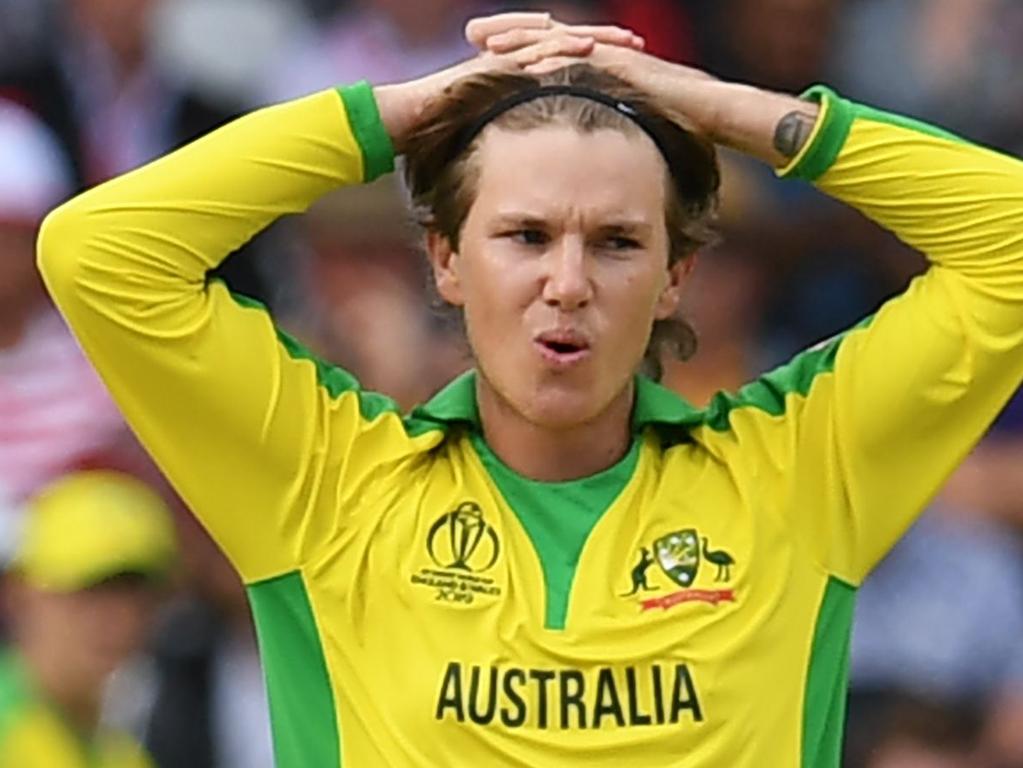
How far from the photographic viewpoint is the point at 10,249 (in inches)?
256

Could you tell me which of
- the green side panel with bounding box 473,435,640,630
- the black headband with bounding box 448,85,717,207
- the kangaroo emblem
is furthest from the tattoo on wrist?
the kangaroo emblem

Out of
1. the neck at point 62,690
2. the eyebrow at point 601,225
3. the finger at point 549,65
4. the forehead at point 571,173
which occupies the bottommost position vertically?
the neck at point 62,690

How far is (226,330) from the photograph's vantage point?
3488 millimetres

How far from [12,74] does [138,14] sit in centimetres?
34

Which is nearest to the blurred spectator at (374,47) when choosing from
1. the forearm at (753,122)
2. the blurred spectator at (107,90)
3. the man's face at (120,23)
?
the blurred spectator at (107,90)

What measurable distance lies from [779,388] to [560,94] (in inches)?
19.2

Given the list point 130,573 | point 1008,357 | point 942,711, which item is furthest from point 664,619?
point 942,711

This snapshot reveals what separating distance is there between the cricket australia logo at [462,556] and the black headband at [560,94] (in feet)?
1.58

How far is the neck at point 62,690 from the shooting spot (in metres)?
5.38

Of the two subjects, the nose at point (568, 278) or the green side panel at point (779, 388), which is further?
the green side panel at point (779, 388)

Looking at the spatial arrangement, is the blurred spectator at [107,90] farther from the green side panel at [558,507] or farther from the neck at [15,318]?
the green side panel at [558,507]

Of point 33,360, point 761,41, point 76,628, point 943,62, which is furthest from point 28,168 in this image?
point 943,62

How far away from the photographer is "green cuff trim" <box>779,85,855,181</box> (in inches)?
140

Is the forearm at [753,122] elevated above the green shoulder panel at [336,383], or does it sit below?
above
